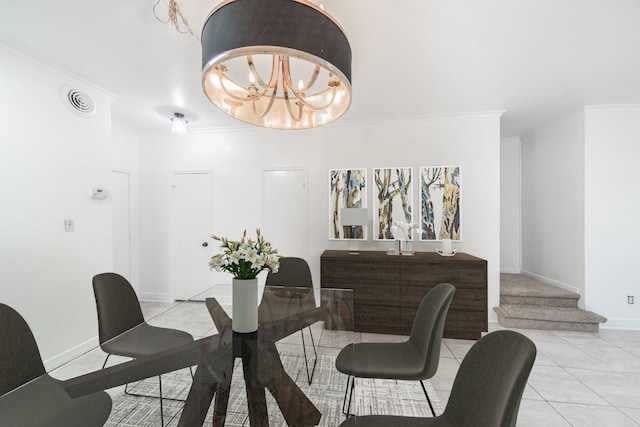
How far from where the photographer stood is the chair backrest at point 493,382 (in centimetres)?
85

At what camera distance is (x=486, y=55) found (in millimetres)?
2338

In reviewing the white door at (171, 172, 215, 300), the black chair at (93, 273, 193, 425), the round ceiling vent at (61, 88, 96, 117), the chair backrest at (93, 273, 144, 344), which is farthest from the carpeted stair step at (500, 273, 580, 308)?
the round ceiling vent at (61, 88, 96, 117)

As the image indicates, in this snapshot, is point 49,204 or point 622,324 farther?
point 622,324

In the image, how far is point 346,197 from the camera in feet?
12.9

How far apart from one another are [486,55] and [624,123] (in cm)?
267

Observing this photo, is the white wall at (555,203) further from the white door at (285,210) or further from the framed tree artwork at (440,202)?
the white door at (285,210)

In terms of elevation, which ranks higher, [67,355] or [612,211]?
[612,211]

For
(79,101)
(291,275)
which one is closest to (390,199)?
(291,275)

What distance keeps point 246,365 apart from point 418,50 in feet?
8.43

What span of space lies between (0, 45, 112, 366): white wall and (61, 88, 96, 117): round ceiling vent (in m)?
0.05

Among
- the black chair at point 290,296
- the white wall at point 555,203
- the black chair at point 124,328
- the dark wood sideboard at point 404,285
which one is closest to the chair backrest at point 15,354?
the black chair at point 124,328

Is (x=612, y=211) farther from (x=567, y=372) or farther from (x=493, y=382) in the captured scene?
(x=493, y=382)

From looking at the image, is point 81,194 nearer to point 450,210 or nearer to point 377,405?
point 377,405

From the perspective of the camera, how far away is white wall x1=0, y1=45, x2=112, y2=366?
223cm
